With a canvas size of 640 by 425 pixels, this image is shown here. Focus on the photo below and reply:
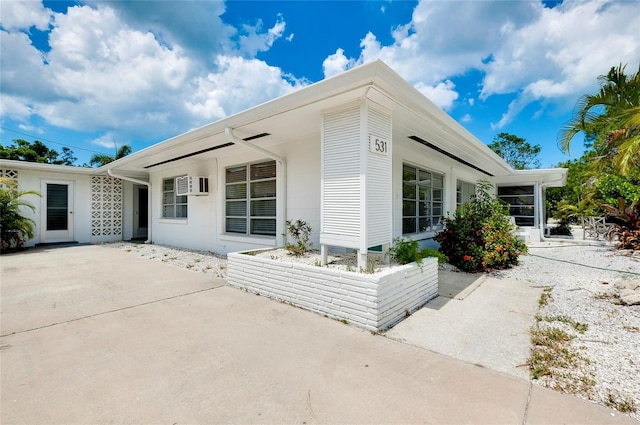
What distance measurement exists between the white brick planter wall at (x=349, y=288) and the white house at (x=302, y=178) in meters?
0.51

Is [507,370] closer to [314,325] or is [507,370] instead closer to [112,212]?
[314,325]

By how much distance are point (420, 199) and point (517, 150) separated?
1240 inches

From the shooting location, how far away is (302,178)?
5867 mm

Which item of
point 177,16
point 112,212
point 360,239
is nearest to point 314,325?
point 360,239

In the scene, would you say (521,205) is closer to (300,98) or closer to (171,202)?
(300,98)

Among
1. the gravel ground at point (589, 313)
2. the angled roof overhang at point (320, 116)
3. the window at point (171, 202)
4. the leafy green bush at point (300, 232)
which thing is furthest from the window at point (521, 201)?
the window at point (171, 202)

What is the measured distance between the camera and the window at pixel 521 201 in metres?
13.7

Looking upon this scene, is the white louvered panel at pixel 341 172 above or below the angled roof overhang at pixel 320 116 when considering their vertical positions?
below

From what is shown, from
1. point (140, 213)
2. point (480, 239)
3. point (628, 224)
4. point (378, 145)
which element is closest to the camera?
point (378, 145)

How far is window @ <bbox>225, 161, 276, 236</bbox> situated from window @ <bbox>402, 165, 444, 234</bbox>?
3.10m

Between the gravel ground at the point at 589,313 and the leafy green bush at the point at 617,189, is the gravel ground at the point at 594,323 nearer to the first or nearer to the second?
the gravel ground at the point at 589,313

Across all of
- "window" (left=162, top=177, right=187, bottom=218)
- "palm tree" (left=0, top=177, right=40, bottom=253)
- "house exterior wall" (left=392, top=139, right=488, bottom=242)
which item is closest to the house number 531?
"house exterior wall" (left=392, top=139, right=488, bottom=242)

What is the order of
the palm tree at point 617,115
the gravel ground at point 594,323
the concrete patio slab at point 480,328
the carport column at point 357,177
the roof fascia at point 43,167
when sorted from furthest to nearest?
1. the roof fascia at point 43,167
2. the palm tree at point 617,115
3. the carport column at point 357,177
4. the concrete patio slab at point 480,328
5. the gravel ground at point 594,323

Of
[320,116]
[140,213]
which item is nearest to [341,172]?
[320,116]
